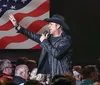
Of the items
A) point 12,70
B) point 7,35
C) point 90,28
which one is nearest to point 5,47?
point 7,35

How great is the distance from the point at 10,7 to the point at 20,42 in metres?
0.62

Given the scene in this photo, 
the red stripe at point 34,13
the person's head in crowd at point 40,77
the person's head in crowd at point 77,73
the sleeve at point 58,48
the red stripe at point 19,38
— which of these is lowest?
the person's head in crowd at point 40,77

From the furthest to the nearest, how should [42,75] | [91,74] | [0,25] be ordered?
1. [0,25]
2. [42,75]
3. [91,74]

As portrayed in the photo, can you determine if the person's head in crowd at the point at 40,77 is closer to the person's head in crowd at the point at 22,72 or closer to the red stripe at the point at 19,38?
the person's head in crowd at the point at 22,72

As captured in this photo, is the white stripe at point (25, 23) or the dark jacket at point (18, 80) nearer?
the dark jacket at point (18, 80)

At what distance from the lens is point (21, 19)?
28.6ft

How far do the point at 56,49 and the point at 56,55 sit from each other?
0.24 feet

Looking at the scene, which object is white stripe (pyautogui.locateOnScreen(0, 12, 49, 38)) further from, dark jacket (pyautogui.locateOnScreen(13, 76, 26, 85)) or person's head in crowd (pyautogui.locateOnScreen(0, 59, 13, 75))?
dark jacket (pyautogui.locateOnScreen(13, 76, 26, 85))

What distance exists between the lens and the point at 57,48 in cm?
607

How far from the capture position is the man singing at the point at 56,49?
19.9ft

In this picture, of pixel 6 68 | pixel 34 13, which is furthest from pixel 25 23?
pixel 6 68

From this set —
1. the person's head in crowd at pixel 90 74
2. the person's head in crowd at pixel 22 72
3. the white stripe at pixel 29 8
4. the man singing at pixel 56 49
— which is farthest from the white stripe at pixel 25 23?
the person's head in crowd at pixel 90 74

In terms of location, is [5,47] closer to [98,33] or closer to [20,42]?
[20,42]

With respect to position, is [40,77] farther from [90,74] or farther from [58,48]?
[90,74]
